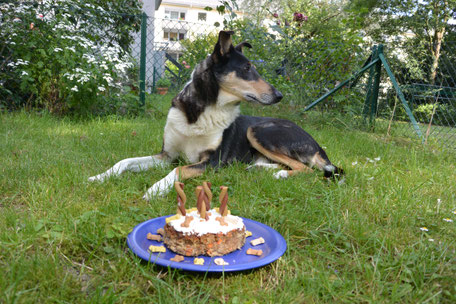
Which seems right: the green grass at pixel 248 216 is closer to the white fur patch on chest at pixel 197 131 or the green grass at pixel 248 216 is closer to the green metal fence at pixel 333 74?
the white fur patch on chest at pixel 197 131

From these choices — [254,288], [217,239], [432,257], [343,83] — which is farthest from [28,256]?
[343,83]

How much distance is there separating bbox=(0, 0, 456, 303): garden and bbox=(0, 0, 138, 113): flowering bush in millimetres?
23

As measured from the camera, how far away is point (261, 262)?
4.98ft

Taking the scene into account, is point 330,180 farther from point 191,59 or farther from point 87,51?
point 191,59

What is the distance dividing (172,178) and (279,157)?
1299mm

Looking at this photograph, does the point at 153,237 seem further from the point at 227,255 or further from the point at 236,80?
the point at 236,80

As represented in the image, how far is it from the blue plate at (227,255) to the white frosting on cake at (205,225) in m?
0.13

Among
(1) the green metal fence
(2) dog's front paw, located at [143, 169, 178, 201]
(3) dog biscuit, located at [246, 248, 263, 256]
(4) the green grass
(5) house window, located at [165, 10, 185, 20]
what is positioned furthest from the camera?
(5) house window, located at [165, 10, 185, 20]

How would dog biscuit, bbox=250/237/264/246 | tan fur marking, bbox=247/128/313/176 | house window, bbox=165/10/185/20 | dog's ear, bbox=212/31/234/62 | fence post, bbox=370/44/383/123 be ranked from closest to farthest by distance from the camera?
dog biscuit, bbox=250/237/264/246 < dog's ear, bbox=212/31/234/62 < tan fur marking, bbox=247/128/313/176 < fence post, bbox=370/44/383/123 < house window, bbox=165/10/185/20

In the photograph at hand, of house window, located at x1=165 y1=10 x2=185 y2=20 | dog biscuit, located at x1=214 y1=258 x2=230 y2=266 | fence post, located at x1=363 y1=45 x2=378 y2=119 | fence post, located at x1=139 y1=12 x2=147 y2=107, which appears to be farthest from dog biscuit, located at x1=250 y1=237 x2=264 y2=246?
house window, located at x1=165 y1=10 x2=185 y2=20

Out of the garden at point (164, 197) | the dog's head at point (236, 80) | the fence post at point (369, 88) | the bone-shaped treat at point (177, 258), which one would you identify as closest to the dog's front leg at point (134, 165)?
the garden at point (164, 197)

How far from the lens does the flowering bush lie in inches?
200

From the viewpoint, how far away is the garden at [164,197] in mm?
1466

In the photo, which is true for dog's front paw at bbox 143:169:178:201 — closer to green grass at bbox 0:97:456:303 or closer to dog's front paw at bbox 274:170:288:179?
green grass at bbox 0:97:456:303
